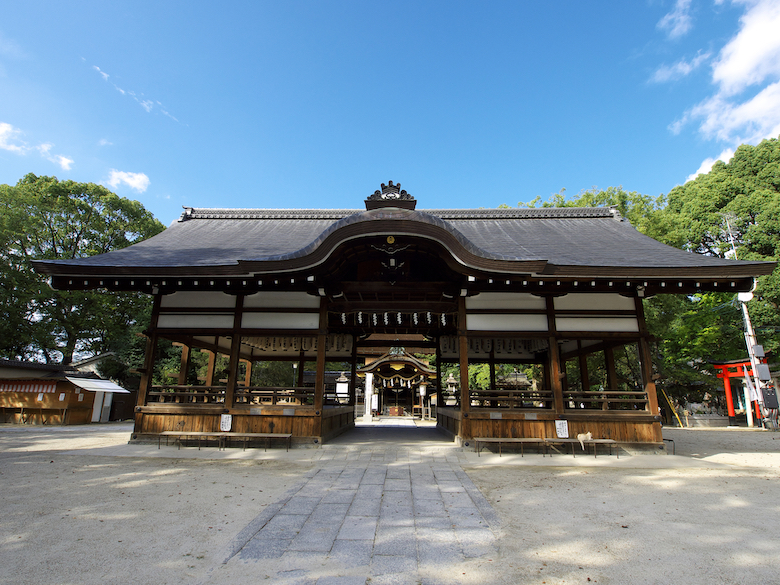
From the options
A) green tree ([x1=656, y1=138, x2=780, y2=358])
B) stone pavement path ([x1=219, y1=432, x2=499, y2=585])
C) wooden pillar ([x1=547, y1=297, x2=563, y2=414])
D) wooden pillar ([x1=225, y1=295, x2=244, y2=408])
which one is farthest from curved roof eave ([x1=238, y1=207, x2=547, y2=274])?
green tree ([x1=656, y1=138, x2=780, y2=358])

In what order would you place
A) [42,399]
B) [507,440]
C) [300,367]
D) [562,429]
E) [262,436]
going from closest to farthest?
[507,440] < [262,436] < [562,429] < [300,367] < [42,399]

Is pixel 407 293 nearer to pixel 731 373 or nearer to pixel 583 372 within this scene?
pixel 583 372

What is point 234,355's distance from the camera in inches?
338

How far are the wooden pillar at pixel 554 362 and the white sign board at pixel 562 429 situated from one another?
209 millimetres

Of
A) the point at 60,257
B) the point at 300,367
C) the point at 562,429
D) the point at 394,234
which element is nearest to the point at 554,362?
the point at 562,429

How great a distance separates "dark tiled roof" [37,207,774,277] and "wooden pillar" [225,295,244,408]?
1.10m

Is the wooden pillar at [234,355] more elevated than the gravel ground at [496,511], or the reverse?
the wooden pillar at [234,355]

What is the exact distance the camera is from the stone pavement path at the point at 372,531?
2.77 meters

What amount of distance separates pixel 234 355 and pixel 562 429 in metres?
6.97

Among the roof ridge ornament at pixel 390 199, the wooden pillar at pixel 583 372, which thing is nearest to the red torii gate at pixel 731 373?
the wooden pillar at pixel 583 372

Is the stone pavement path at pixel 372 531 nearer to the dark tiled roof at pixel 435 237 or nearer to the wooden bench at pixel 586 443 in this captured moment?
the wooden bench at pixel 586 443

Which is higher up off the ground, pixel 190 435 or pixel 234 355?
Answer: pixel 234 355

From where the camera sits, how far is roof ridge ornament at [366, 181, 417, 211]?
890cm

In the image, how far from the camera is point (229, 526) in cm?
365
